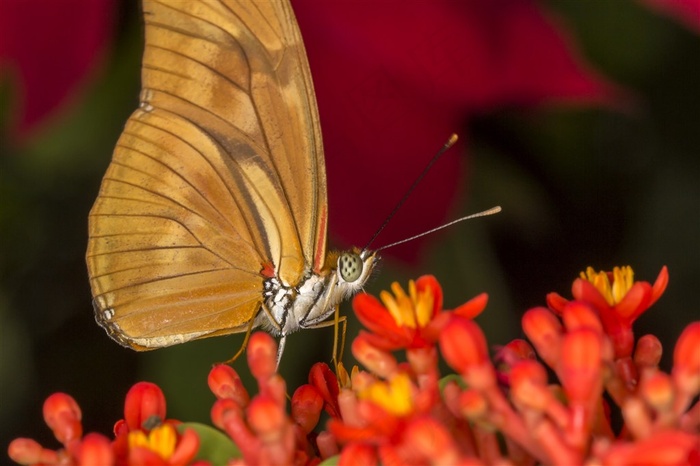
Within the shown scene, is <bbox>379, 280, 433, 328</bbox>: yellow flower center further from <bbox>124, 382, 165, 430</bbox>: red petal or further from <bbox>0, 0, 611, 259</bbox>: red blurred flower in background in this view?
<bbox>0, 0, 611, 259</bbox>: red blurred flower in background

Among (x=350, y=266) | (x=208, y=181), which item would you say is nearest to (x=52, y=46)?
(x=208, y=181)

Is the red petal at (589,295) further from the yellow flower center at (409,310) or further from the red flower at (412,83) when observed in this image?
the red flower at (412,83)

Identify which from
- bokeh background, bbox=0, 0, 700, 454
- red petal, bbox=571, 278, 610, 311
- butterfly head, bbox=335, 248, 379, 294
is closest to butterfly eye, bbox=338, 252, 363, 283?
→ butterfly head, bbox=335, 248, 379, 294

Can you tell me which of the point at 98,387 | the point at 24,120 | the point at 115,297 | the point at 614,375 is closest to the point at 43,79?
the point at 24,120

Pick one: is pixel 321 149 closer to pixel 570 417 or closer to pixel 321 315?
pixel 321 315

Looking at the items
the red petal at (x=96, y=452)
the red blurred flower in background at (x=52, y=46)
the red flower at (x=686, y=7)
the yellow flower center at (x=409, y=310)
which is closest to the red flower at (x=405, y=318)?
the yellow flower center at (x=409, y=310)

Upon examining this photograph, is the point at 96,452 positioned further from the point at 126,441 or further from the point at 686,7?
the point at 686,7
